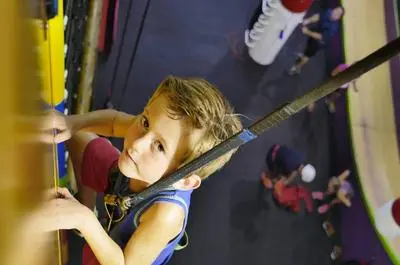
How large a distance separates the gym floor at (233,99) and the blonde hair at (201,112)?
1.84ft

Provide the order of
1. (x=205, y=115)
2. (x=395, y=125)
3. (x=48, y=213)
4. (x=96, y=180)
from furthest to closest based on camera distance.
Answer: (x=395, y=125), (x=96, y=180), (x=205, y=115), (x=48, y=213)

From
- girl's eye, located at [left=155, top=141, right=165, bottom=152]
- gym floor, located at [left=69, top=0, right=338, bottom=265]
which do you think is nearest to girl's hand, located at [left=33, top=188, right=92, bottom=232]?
girl's eye, located at [left=155, top=141, right=165, bottom=152]

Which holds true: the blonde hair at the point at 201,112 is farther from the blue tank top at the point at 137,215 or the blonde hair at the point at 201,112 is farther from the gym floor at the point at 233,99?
the gym floor at the point at 233,99

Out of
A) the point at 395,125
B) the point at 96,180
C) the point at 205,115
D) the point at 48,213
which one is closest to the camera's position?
the point at 48,213

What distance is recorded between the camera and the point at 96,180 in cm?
70

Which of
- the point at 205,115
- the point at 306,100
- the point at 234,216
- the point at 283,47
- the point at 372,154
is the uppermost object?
the point at 306,100

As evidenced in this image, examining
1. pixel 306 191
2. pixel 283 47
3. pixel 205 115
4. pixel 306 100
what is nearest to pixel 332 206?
pixel 306 191

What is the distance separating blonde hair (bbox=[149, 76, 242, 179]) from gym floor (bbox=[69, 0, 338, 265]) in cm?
56

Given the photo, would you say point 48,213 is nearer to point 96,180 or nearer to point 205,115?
point 205,115

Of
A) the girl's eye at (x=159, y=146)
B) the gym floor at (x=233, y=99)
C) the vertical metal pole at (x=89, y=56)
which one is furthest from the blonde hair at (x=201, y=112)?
the gym floor at (x=233, y=99)

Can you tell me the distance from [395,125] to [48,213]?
0.90 meters

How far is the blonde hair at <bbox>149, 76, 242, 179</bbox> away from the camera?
518mm

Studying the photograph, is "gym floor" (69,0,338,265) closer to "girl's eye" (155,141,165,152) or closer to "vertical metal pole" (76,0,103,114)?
"vertical metal pole" (76,0,103,114)

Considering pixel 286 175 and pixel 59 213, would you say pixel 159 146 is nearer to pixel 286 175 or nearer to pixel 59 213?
pixel 59 213
